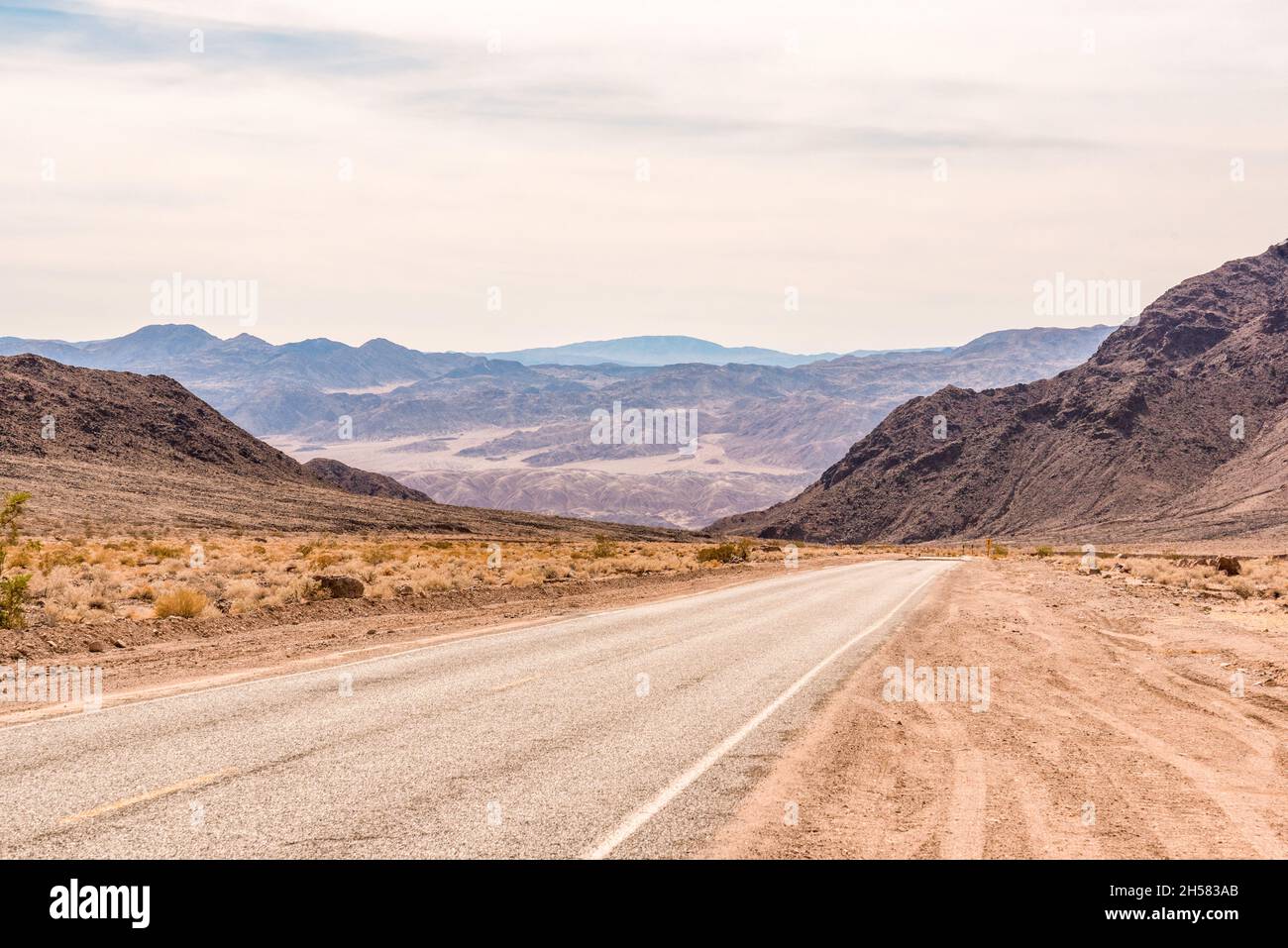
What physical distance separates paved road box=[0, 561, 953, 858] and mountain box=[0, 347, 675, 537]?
4973cm

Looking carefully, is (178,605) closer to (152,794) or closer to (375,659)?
(375,659)

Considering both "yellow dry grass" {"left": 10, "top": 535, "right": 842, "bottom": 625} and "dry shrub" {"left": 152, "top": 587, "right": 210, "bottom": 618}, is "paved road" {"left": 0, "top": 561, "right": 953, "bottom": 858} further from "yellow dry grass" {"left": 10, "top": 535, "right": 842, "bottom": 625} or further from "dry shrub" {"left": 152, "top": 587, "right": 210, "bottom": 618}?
"yellow dry grass" {"left": 10, "top": 535, "right": 842, "bottom": 625}

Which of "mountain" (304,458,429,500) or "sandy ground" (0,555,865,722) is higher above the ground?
"mountain" (304,458,429,500)

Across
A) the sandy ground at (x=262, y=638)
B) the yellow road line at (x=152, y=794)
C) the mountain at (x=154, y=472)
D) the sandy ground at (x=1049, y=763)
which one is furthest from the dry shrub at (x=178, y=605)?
the mountain at (x=154, y=472)

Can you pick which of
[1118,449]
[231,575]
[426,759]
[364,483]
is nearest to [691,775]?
[426,759]

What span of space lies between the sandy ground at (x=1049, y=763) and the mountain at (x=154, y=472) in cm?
5357

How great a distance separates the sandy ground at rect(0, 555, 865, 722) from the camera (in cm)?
1387

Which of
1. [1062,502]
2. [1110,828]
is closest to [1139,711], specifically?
[1110,828]

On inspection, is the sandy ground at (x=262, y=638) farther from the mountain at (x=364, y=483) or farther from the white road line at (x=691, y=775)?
the mountain at (x=364, y=483)

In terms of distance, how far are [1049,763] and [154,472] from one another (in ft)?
313

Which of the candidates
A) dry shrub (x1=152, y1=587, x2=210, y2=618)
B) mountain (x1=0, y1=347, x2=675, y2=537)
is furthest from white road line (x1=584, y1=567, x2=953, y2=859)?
mountain (x1=0, y1=347, x2=675, y2=537)
